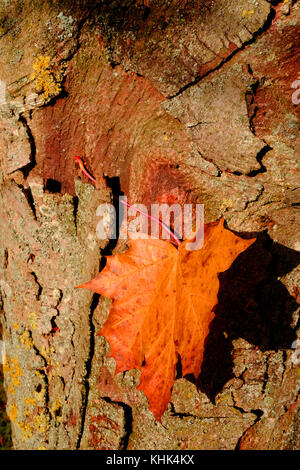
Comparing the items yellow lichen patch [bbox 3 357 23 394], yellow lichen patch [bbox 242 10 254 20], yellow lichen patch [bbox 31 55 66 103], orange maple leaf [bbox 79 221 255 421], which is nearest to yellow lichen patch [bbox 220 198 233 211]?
orange maple leaf [bbox 79 221 255 421]

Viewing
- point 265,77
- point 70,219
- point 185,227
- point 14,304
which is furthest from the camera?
point 14,304

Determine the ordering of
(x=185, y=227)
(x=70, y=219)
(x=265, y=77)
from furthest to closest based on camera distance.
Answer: (x=70, y=219) → (x=185, y=227) → (x=265, y=77)

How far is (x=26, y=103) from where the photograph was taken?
4.20 ft

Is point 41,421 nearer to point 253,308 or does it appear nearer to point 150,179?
point 253,308

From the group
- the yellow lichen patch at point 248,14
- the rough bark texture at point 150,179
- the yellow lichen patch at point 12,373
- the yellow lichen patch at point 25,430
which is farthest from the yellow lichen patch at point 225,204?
the yellow lichen patch at point 25,430

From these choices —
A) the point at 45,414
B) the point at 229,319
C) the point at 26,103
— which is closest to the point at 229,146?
the point at 229,319

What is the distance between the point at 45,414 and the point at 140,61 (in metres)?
1.39

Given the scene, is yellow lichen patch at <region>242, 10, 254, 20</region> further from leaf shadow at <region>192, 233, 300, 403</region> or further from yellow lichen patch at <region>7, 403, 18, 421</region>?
yellow lichen patch at <region>7, 403, 18, 421</region>

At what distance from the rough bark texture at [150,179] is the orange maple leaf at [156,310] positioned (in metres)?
0.20

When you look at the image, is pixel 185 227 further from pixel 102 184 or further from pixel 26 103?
pixel 26 103

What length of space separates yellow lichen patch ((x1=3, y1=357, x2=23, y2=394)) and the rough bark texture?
0.11 m

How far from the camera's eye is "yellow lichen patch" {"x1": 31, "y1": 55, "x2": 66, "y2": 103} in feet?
4.01

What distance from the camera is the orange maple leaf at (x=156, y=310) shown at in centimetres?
110

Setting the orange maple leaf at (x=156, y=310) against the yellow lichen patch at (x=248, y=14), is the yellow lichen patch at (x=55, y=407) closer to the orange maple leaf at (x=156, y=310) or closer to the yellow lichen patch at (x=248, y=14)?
the orange maple leaf at (x=156, y=310)
